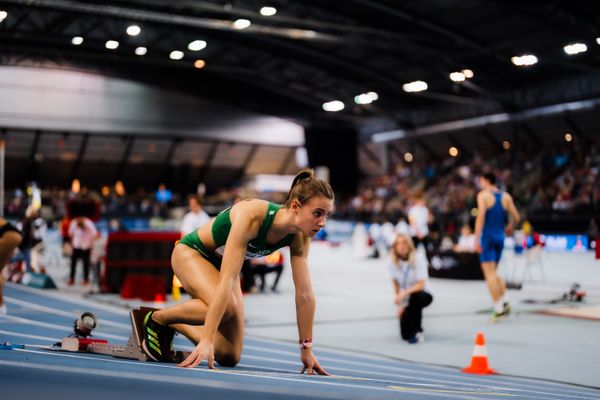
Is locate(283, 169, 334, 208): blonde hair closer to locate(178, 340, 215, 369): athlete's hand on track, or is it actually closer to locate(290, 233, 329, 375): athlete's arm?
locate(290, 233, 329, 375): athlete's arm

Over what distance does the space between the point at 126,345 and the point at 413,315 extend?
4062mm

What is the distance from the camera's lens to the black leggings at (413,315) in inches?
321

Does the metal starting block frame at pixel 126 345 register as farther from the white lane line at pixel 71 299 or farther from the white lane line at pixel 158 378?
the white lane line at pixel 71 299

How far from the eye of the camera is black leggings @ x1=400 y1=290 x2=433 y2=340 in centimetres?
816

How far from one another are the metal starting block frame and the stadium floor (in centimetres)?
13

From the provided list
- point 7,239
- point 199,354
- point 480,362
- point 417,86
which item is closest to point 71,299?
point 7,239

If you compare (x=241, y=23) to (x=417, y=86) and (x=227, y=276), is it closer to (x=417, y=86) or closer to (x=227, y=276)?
(x=417, y=86)

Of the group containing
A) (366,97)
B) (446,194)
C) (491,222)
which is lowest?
(491,222)

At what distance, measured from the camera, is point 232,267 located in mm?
4246

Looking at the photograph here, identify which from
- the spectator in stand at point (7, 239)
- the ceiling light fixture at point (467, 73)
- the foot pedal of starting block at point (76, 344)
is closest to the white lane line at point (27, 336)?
the spectator in stand at point (7, 239)

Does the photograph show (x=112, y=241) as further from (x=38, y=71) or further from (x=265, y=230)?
(x=38, y=71)

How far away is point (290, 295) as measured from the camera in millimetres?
13547

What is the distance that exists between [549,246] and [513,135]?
38.2ft

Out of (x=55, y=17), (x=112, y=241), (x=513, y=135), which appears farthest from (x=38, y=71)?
(x=112, y=241)
